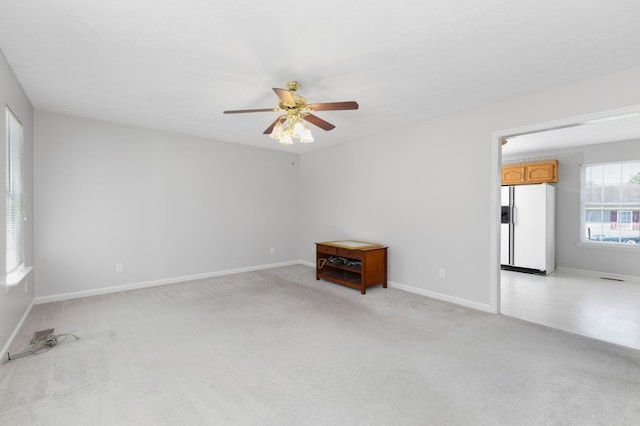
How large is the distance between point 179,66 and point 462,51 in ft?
7.76

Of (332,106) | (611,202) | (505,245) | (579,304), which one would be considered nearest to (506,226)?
(505,245)

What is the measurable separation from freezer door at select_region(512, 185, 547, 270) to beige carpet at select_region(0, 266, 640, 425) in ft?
9.74

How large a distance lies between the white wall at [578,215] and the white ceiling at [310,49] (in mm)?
3787

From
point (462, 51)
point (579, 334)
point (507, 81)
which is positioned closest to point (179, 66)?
point (462, 51)

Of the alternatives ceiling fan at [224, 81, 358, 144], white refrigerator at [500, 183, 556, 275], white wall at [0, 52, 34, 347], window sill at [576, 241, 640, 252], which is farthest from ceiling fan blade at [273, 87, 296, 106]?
window sill at [576, 241, 640, 252]

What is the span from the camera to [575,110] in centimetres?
288

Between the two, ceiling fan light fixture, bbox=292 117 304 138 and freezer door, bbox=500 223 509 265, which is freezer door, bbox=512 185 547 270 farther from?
ceiling fan light fixture, bbox=292 117 304 138

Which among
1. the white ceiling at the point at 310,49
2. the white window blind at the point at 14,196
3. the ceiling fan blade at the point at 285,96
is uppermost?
the white ceiling at the point at 310,49

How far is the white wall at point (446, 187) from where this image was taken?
303 cm

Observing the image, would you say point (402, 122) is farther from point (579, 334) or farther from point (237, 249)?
point (237, 249)

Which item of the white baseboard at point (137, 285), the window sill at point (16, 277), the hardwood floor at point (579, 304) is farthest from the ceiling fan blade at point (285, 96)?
the white baseboard at point (137, 285)

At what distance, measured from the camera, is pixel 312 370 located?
2238mm

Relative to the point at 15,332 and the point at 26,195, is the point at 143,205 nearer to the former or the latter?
the point at 26,195

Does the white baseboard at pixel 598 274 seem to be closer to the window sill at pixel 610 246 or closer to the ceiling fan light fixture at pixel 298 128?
the window sill at pixel 610 246
